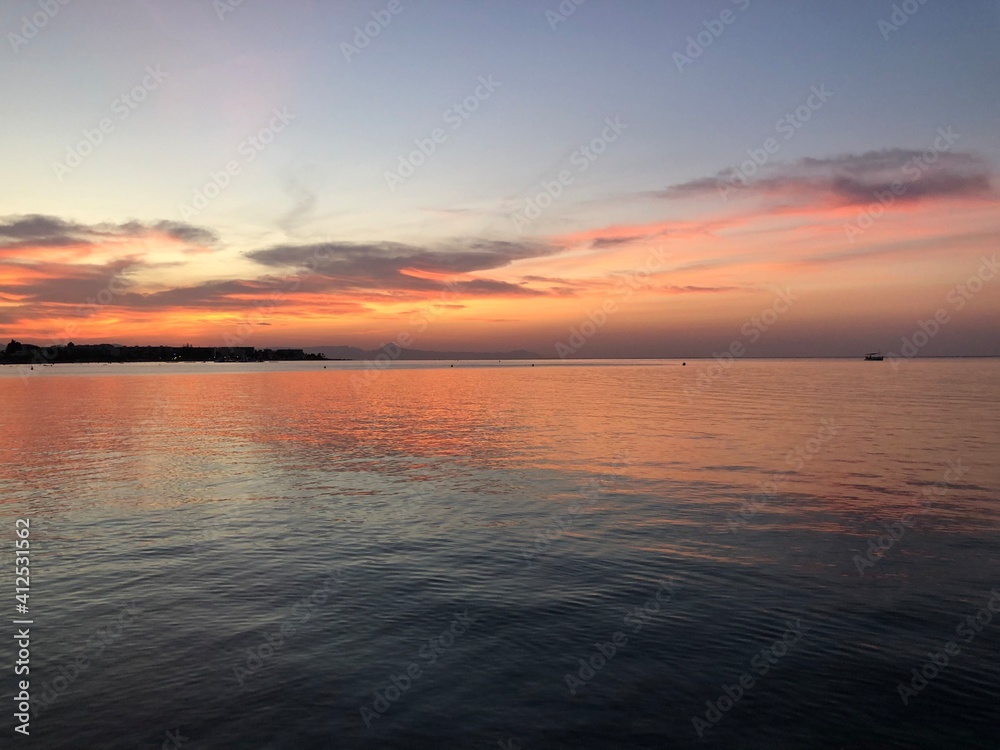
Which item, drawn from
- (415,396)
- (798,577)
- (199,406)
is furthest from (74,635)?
(415,396)

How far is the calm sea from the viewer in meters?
13.6

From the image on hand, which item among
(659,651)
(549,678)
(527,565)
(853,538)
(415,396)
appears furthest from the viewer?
(415,396)

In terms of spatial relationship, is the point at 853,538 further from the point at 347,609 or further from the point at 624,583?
the point at 347,609

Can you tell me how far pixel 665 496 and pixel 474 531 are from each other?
1224 centimetres

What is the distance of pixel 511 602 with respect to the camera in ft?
65.5

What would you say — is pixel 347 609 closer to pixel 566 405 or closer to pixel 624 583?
pixel 624 583

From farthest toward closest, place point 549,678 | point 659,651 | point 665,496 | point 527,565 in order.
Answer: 1. point 665,496
2. point 527,565
3. point 659,651
4. point 549,678

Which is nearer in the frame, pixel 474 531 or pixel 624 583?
pixel 624 583

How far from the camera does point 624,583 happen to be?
21.6m

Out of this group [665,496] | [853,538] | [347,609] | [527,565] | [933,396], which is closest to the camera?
[347,609]

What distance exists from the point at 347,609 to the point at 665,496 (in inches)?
827

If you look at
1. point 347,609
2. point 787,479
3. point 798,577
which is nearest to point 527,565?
point 347,609

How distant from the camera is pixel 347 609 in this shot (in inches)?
763

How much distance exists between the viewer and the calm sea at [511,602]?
1360cm
